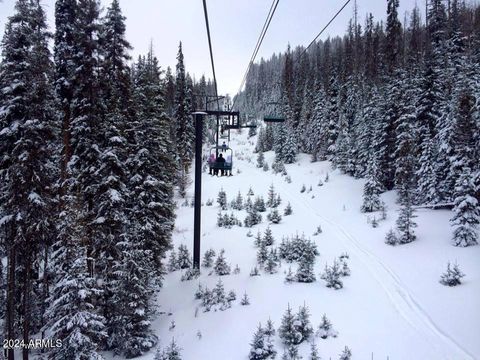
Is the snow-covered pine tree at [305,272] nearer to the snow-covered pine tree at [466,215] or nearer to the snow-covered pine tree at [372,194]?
the snow-covered pine tree at [466,215]

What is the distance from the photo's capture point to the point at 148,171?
18.6 m

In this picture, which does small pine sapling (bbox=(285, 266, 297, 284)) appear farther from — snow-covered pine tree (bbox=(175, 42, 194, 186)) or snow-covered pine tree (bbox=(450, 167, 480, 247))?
snow-covered pine tree (bbox=(175, 42, 194, 186))

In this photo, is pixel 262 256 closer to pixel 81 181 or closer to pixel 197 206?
pixel 197 206

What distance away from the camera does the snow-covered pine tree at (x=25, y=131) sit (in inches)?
540

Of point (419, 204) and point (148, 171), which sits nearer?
point (148, 171)

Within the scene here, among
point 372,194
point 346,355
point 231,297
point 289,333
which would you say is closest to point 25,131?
point 231,297

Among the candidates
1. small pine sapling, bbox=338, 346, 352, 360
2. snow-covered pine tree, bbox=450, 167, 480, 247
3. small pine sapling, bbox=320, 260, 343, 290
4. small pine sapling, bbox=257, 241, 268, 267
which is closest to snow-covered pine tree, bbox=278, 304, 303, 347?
small pine sapling, bbox=338, 346, 352, 360

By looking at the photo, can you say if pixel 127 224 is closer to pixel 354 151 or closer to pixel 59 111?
pixel 59 111

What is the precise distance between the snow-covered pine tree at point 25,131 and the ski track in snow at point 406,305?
630 inches

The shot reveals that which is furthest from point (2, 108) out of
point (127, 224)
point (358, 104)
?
point (358, 104)

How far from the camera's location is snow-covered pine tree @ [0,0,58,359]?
13711 mm

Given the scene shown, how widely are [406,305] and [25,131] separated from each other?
17.7 meters

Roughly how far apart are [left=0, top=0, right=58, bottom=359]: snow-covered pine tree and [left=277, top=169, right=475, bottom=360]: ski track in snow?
52.5ft

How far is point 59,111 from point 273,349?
15919 mm
